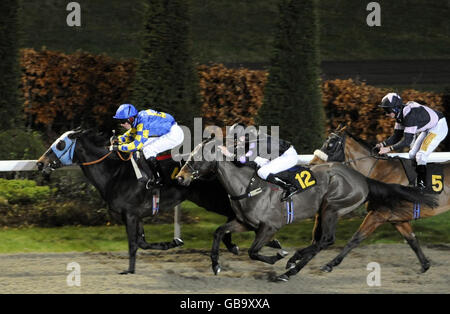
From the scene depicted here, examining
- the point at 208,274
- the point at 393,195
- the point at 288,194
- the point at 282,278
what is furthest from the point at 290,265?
the point at 393,195

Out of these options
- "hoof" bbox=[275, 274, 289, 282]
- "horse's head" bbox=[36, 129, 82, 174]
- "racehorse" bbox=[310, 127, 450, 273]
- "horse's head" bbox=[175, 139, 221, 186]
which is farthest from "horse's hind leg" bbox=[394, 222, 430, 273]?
"horse's head" bbox=[36, 129, 82, 174]

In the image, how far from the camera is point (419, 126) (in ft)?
24.2

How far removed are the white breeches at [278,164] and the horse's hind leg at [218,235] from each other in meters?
0.50

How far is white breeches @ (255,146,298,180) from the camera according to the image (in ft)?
22.4

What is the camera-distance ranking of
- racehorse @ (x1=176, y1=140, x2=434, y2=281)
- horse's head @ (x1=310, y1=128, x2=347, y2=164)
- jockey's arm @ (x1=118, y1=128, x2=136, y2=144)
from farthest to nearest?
horse's head @ (x1=310, y1=128, x2=347, y2=164) → jockey's arm @ (x1=118, y1=128, x2=136, y2=144) → racehorse @ (x1=176, y1=140, x2=434, y2=281)

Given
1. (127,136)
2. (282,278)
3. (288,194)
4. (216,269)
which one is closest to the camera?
(282,278)

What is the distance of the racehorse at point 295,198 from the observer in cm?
668

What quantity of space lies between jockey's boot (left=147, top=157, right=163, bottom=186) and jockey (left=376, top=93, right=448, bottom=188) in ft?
7.43

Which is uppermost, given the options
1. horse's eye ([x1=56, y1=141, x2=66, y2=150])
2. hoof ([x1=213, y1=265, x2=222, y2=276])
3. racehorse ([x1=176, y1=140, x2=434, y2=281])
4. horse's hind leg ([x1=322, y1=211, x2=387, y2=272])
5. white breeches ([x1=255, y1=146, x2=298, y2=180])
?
horse's eye ([x1=56, y1=141, x2=66, y2=150])

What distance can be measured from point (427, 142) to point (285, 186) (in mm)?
1605

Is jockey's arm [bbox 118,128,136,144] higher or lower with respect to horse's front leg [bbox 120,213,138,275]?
higher

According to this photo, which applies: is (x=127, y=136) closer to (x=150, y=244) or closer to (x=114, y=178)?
(x=114, y=178)

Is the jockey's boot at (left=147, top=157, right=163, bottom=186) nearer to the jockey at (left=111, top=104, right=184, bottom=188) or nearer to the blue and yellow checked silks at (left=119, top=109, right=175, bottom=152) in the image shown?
the jockey at (left=111, top=104, right=184, bottom=188)

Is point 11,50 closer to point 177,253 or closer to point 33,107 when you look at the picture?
point 33,107
